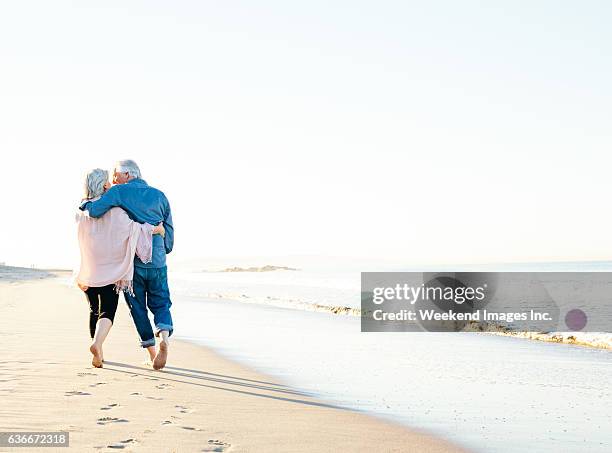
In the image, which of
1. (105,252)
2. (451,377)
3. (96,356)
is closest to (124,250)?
(105,252)

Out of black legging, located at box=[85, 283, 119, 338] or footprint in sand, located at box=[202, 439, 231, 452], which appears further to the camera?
black legging, located at box=[85, 283, 119, 338]

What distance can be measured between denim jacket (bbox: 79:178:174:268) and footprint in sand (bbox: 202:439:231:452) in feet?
9.91

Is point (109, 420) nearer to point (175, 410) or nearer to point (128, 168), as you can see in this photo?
point (175, 410)

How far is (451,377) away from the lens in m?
7.11

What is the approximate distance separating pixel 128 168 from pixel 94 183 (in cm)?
36

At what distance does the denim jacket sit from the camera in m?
6.71

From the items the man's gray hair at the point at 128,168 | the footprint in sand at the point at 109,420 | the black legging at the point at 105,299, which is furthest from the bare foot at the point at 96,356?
the footprint in sand at the point at 109,420

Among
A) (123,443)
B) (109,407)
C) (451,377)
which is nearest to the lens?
(123,443)

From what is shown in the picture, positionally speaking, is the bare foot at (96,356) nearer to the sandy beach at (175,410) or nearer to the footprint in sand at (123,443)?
the sandy beach at (175,410)

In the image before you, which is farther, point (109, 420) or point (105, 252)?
point (105, 252)

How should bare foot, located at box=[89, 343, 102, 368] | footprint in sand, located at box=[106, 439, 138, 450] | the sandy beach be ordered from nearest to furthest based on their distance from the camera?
footprint in sand, located at box=[106, 439, 138, 450] → the sandy beach → bare foot, located at box=[89, 343, 102, 368]

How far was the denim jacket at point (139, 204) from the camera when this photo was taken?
264 inches

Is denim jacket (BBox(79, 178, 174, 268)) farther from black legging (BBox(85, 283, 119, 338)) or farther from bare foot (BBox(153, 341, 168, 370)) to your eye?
bare foot (BBox(153, 341, 168, 370))

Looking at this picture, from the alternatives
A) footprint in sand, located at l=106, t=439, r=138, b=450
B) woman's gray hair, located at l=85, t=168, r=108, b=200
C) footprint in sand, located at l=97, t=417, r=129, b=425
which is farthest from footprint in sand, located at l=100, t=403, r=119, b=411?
woman's gray hair, located at l=85, t=168, r=108, b=200
